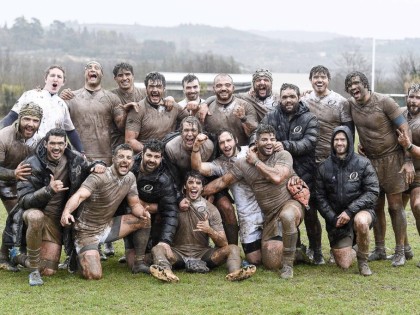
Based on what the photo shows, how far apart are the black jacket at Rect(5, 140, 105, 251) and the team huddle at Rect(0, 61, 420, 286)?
0.05 feet

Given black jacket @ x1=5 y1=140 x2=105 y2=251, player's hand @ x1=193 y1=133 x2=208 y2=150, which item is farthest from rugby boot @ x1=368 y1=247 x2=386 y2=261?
black jacket @ x1=5 y1=140 x2=105 y2=251

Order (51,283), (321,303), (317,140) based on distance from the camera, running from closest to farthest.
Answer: (321,303) → (51,283) → (317,140)

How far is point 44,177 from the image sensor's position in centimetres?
866

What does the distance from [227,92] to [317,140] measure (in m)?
1.40

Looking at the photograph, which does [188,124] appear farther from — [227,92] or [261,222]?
[261,222]

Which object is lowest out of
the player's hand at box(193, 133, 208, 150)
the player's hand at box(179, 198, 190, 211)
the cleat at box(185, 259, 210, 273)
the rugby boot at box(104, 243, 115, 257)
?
the rugby boot at box(104, 243, 115, 257)

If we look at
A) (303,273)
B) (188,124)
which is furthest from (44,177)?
(303,273)

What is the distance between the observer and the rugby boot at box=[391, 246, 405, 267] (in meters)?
9.41

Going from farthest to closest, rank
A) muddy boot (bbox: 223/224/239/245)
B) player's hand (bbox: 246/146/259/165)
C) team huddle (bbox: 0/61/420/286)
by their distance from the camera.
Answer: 1. muddy boot (bbox: 223/224/239/245)
2. player's hand (bbox: 246/146/259/165)
3. team huddle (bbox: 0/61/420/286)

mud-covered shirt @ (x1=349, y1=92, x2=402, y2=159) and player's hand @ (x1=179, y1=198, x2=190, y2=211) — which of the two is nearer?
player's hand @ (x1=179, y1=198, x2=190, y2=211)

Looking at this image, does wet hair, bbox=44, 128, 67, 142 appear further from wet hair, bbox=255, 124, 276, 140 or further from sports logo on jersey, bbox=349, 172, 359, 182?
sports logo on jersey, bbox=349, 172, 359, 182

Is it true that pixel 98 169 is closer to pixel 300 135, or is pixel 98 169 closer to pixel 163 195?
pixel 163 195

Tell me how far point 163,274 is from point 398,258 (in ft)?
10.6

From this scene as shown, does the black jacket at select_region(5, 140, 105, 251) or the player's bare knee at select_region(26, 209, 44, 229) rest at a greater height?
the black jacket at select_region(5, 140, 105, 251)
